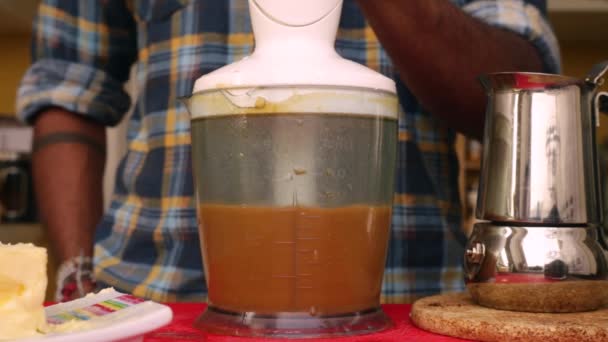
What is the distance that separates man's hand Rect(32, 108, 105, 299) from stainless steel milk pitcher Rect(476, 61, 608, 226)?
698mm

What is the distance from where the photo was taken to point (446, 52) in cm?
76

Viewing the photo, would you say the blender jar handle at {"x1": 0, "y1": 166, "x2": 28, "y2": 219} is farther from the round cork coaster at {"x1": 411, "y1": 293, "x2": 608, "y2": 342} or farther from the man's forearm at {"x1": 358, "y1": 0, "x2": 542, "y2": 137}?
the round cork coaster at {"x1": 411, "y1": 293, "x2": 608, "y2": 342}

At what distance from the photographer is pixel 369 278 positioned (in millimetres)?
510

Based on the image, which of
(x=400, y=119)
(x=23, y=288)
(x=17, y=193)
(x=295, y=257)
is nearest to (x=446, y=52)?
(x=400, y=119)

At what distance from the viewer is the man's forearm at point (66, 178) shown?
1.09 metres

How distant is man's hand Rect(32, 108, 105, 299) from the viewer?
1087 millimetres

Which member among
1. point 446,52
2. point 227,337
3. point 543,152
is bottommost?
point 227,337

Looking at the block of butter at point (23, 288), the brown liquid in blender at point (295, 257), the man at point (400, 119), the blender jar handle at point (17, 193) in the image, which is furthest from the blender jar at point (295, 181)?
the blender jar handle at point (17, 193)

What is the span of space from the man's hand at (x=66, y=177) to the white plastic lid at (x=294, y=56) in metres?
0.63

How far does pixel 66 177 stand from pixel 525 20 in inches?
25.9

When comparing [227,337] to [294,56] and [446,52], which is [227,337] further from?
[446,52]

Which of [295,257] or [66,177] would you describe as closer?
[295,257]

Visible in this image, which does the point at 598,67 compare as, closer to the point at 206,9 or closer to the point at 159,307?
the point at 159,307

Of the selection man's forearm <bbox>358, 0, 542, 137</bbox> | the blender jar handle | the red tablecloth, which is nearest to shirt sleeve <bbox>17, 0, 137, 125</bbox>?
man's forearm <bbox>358, 0, 542, 137</bbox>
